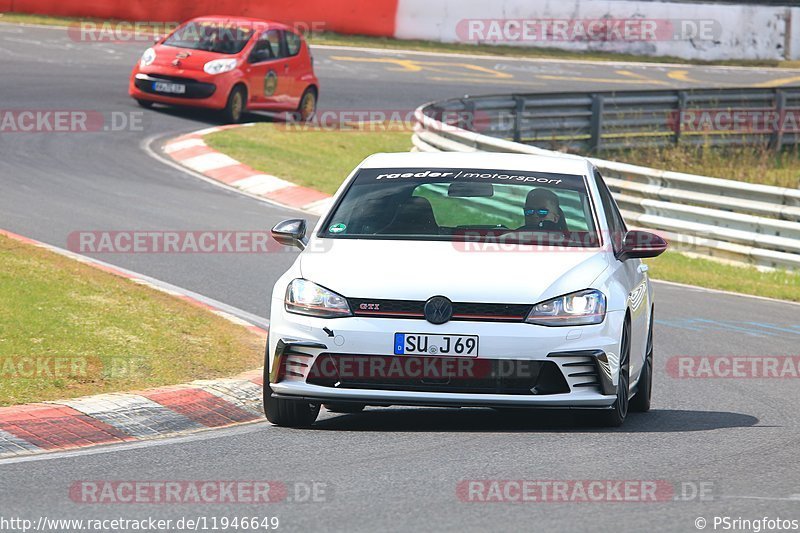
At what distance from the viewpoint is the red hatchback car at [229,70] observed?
2358 centimetres

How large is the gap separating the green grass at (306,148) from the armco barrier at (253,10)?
9.48m

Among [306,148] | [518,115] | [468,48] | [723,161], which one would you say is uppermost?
[518,115]

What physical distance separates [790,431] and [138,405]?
352cm

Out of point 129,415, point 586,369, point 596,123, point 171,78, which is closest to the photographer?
point 586,369

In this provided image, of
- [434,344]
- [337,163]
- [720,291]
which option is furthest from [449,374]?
[337,163]

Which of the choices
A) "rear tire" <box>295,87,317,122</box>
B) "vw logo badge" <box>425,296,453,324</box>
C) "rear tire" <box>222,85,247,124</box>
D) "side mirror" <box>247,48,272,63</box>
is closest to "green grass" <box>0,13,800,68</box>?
"rear tire" <box>295,87,317,122</box>

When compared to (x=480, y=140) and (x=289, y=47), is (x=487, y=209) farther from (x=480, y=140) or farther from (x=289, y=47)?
(x=289, y=47)

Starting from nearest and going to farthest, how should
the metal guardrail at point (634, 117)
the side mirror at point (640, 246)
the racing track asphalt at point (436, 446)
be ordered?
the racing track asphalt at point (436, 446) < the side mirror at point (640, 246) < the metal guardrail at point (634, 117)

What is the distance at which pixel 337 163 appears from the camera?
74.6 ft

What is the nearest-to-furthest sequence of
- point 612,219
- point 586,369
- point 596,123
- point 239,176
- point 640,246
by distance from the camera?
point 586,369, point 640,246, point 612,219, point 239,176, point 596,123

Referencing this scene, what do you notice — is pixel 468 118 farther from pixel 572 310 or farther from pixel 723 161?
pixel 572 310

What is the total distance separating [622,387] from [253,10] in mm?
27465

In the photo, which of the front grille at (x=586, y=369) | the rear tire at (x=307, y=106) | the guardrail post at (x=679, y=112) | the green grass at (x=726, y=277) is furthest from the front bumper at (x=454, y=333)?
the guardrail post at (x=679, y=112)

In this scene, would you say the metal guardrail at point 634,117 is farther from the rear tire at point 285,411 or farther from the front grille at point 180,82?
the rear tire at point 285,411
